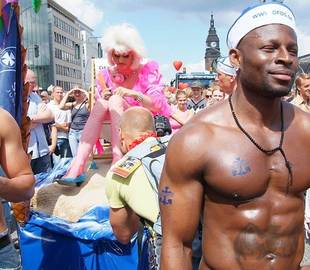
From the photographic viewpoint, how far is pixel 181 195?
1797 mm

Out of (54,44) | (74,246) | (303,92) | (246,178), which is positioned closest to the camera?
(246,178)

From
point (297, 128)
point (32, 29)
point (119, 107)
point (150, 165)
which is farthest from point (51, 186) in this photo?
point (32, 29)

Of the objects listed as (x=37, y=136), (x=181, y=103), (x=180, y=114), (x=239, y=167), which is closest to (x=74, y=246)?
(x=37, y=136)

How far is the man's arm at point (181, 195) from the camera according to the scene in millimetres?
1747

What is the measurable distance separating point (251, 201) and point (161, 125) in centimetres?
284

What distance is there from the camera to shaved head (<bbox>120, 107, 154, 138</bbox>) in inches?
108

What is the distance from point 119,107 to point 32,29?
7092 centimetres

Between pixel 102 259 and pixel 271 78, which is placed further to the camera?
pixel 102 259

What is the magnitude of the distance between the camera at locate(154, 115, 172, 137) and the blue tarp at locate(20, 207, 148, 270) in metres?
1.13

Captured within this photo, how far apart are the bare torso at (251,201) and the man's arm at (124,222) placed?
965 millimetres

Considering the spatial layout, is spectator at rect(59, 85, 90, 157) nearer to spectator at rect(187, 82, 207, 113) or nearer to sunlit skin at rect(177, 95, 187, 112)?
sunlit skin at rect(177, 95, 187, 112)

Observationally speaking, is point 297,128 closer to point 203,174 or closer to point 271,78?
point 271,78

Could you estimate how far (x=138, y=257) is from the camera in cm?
330

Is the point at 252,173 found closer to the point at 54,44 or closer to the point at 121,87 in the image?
the point at 121,87
